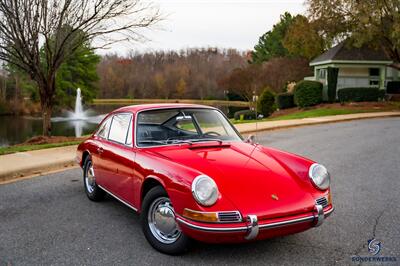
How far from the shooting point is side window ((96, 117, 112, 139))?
5.55m

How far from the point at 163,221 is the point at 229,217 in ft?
2.59

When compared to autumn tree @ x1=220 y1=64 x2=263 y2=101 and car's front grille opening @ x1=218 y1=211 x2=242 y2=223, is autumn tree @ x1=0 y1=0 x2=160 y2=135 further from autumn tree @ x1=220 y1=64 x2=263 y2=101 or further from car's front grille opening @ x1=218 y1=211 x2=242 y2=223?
autumn tree @ x1=220 y1=64 x2=263 y2=101

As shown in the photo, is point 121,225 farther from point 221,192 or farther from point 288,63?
point 288,63

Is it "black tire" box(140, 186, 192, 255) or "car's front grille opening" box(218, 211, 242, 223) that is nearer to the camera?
"car's front grille opening" box(218, 211, 242, 223)

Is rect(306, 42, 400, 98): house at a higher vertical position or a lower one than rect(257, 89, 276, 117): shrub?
higher

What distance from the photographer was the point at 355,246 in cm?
387

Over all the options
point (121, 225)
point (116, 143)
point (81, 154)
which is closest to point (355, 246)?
point (121, 225)

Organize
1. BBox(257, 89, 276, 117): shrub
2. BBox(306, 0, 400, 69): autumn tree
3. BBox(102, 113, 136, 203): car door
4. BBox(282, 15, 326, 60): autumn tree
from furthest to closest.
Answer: BBox(257, 89, 276, 117): shrub
BBox(282, 15, 326, 60): autumn tree
BBox(306, 0, 400, 69): autumn tree
BBox(102, 113, 136, 203): car door

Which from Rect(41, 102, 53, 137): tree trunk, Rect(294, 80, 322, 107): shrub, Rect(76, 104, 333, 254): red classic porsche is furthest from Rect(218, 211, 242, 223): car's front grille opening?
Rect(294, 80, 322, 107): shrub

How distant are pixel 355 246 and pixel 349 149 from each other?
6.80 metres

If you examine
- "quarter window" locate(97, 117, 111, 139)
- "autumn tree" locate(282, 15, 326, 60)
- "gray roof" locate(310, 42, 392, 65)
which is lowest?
"quarter window" locate(97, 117, 111, 139)

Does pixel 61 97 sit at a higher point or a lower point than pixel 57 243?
higher

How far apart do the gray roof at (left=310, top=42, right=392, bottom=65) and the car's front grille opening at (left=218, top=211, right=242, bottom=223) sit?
2970 centimetres

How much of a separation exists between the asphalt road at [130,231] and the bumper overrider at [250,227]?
35 cm
